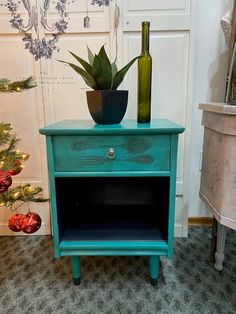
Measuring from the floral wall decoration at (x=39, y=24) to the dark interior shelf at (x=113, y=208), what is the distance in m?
0.68

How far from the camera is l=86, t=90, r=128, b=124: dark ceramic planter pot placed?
85cm

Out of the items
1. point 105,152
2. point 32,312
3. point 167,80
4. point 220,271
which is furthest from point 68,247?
point 167,80

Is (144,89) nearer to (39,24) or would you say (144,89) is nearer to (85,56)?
(85,56)

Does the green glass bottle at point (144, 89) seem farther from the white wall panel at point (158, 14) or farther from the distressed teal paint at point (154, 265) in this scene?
the distressed teal paint at point (154, 265)

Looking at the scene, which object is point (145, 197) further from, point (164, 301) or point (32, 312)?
point (32, 312)

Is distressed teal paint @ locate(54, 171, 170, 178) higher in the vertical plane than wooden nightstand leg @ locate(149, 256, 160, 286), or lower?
higher

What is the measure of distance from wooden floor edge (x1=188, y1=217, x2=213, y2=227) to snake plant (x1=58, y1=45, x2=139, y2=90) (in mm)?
975

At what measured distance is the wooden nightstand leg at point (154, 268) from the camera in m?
0.95

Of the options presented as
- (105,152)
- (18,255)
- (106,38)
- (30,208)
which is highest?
(106,38)

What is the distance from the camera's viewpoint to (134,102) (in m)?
1.24

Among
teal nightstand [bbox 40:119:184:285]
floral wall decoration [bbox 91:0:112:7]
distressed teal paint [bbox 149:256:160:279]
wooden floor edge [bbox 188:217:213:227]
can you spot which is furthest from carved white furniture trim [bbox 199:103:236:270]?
floral wall decoration [bbox 91:0:112:7]

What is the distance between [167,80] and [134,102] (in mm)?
197

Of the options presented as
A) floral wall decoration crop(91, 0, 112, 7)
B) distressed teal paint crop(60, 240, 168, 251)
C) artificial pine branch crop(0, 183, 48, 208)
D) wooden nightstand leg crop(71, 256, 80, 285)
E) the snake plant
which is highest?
floral wall decoration crop(91, 0, 112, 7)

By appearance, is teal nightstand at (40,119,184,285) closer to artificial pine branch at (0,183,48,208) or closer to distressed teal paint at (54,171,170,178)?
distressed teal paint at (54,171,170,178)
